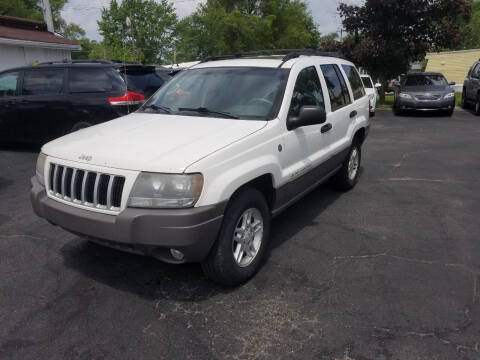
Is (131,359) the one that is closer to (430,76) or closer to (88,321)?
(88,321)

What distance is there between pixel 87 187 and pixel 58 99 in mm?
5626

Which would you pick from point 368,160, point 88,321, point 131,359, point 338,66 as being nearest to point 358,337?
point 131,359

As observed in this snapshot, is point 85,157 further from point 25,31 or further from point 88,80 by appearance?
point 25,31

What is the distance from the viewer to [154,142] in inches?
126

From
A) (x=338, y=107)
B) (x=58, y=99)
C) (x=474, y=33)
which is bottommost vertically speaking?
(x=58, y=99)

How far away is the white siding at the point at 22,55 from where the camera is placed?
17.5 meters

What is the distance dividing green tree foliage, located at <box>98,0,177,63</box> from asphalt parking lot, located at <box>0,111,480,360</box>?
51.4 metres

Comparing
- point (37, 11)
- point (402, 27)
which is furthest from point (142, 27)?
point (402, 27)

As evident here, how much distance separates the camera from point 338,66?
5.43 m

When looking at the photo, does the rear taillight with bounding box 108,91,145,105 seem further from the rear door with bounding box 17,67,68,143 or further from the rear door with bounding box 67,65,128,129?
the rear door with bounding box 17,67,68,143

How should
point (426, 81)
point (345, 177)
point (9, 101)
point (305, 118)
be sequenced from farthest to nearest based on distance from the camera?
point (426, 81)
point (9, 101)
point (345, 177)
point (305, 118)

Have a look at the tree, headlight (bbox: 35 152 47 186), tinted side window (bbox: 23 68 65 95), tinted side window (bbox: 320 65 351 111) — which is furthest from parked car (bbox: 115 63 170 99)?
the tree

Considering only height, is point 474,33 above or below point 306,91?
above

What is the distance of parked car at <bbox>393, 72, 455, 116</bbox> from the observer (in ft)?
46.2
